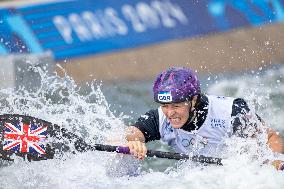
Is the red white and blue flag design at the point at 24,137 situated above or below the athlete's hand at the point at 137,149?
above

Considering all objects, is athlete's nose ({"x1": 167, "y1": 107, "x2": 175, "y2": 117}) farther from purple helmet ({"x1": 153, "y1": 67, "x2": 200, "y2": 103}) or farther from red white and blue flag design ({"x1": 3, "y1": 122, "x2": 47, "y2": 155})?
red white and blue flag design ({"x1": 3, "y1": 122, "x2": 47, "y2": 155})

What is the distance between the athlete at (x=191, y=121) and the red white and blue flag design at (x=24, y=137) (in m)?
0.70

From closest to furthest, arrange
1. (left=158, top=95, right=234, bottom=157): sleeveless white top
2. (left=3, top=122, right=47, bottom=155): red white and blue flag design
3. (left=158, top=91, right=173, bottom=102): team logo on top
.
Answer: (left=158, top=91, right=173, bottom=102): team logo on top
(left=158, top=95, right=234, bottom=157): sleeveless white top
(left=3, top=122, right=47, bottom=155): red white and blue flag design

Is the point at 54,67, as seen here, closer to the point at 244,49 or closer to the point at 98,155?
the point at 244,49

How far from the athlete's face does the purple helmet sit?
6cm

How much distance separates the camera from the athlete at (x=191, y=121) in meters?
4.46

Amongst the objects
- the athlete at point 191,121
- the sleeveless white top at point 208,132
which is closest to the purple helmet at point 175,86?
the athlete at point 191,121

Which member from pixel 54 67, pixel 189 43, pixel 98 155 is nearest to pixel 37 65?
pixel 54 67

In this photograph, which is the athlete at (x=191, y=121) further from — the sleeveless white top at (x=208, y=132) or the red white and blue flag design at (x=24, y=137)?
the red white and blue flag design at (x=24, y=137)

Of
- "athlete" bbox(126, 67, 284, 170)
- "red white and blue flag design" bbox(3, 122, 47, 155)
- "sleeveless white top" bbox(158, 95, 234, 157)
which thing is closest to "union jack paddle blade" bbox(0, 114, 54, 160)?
"red white and blue flag design" bbox(3, 122, 47, 155)

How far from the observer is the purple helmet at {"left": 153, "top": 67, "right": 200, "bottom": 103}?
14.5ft

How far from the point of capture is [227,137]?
4734 mm

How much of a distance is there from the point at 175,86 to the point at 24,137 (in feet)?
4.19

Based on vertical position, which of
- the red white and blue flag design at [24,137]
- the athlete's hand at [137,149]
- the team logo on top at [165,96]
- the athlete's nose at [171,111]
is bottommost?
the athlete's hand at [137,149]
